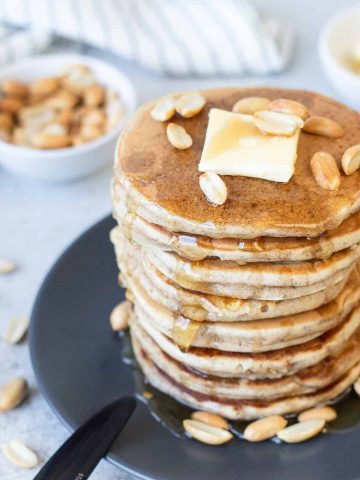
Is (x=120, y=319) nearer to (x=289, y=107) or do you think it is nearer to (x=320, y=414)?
(x=320, y=414)

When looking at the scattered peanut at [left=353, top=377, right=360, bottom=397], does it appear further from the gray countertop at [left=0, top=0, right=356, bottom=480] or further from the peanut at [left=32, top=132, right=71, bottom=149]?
the peanut at [left=32, top=132, right=71, bottom=149]

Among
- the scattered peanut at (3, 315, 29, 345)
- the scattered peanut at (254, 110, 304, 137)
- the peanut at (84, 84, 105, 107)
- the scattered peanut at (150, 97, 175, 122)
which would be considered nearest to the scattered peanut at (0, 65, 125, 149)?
the peanut at (84, 84, 105, 107)

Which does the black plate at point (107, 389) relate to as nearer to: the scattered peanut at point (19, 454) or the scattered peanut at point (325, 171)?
the scattered peanut at point (19, 454)

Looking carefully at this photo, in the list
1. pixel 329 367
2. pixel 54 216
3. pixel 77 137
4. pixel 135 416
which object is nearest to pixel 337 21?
pixel 77 137

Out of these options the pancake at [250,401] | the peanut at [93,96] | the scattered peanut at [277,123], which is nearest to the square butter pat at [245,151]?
the scattered peanut at [277,123]

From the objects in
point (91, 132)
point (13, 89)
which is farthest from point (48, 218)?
point (13, 89)

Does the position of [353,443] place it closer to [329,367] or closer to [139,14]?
[329,367]

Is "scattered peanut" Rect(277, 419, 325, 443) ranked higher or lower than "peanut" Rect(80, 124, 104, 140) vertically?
higher
